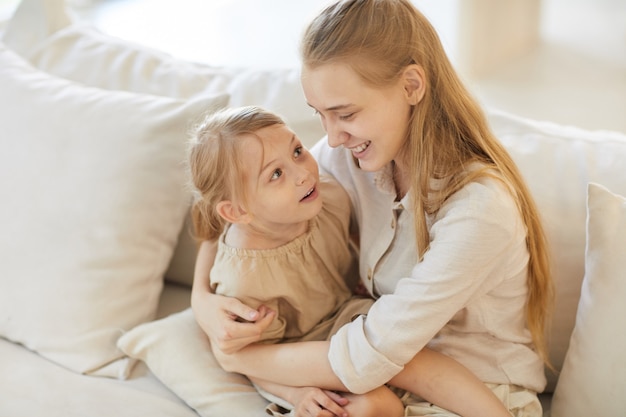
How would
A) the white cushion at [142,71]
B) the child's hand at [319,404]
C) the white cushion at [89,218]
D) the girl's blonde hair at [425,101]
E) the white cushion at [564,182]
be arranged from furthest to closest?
the white cushion at [142,71] < the white cushion at [89,218] < the white cushion at [564,182] < the child's hand at [319,404] < the girl's blonde hair at [425,101]

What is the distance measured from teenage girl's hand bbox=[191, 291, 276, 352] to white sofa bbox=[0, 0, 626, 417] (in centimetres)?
8

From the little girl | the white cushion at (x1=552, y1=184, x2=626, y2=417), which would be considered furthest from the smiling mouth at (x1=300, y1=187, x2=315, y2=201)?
the white cushion at (x1=552, y1=184, x2=626, y2=417)

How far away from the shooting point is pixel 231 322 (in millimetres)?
1415

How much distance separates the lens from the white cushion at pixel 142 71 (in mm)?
1731

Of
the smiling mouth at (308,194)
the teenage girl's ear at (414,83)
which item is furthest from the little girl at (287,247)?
the teenage girl's ear at (414,83)

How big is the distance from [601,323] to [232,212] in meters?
0.64

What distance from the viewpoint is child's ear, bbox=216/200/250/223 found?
4.65 feet

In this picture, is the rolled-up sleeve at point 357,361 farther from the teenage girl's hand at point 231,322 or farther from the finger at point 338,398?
the teenage girl's hand at point 231,322

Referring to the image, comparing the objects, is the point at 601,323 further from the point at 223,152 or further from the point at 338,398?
the point at 223,152

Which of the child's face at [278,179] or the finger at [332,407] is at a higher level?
the child's face at [278,179]

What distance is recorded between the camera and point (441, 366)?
1.34 meters

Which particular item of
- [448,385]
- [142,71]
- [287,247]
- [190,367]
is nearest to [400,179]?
[287,247]

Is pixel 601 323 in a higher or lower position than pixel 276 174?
lower

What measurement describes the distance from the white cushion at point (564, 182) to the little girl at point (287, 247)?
24 centimetres
